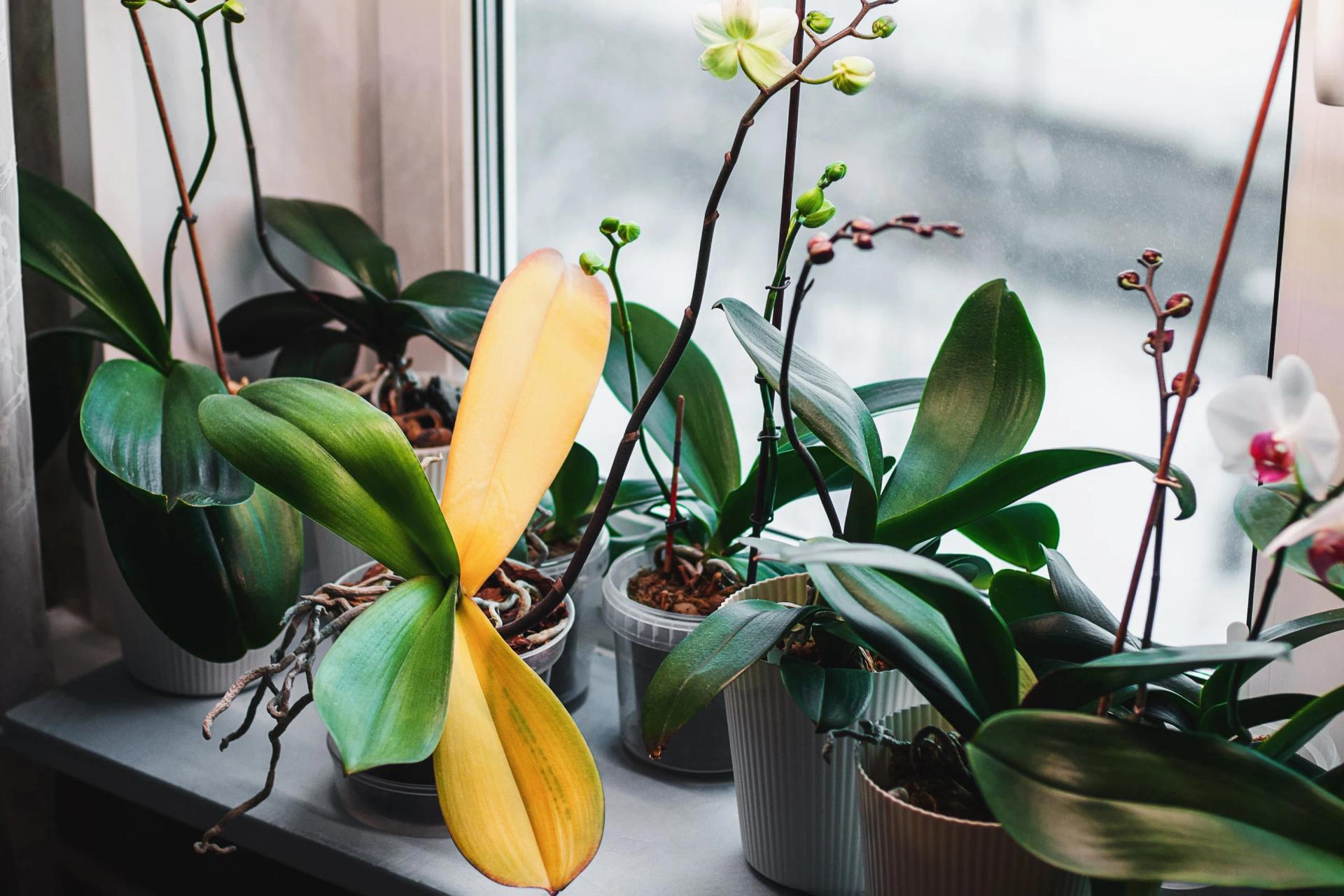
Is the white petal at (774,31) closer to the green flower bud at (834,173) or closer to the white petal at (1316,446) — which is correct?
the green flower bud at (834,173)

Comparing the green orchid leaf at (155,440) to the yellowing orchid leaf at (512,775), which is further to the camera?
the green orchid leaf at (155,440)

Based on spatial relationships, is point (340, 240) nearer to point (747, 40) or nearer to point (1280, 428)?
point (747, 40)

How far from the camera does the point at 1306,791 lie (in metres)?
0.46

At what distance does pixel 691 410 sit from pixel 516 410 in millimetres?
231

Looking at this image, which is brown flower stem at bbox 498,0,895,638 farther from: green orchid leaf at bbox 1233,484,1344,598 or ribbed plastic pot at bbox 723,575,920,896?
green orchid leaf at bbox 1233,484,1344,598

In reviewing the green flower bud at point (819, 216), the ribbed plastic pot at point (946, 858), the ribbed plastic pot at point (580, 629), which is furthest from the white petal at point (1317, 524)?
the ribbed plastic pot at point (580, 629)

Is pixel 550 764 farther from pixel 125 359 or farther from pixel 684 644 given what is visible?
pixel 125 359

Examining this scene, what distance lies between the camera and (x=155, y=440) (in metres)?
0.79

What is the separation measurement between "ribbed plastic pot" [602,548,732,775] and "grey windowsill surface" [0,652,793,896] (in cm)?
2

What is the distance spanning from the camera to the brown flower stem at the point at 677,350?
24.3 inches

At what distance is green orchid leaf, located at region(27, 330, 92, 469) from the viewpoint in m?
1.01

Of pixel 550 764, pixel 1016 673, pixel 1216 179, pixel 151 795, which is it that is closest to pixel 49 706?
pixel 151 795

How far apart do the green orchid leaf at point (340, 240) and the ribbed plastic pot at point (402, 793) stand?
39 centimetres

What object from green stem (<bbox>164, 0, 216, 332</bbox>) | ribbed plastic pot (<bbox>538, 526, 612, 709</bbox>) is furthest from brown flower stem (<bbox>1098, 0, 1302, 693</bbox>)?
green stem (<bbox>164, 0, 216, 332</bbox>)
